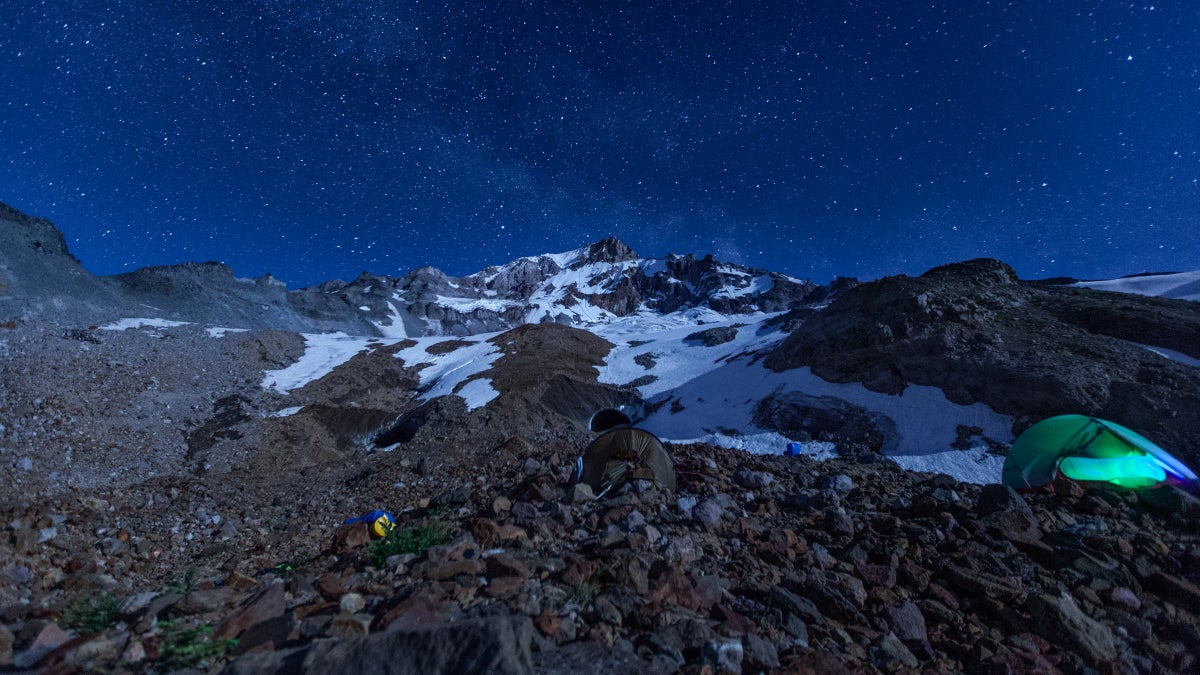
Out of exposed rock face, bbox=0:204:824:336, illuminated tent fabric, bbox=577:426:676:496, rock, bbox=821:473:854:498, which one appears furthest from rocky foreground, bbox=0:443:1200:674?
exposed rock face, bbox=0:204:824:336

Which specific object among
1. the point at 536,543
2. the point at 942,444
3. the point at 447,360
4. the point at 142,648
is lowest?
the point at 942,444

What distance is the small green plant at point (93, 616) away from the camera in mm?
3737

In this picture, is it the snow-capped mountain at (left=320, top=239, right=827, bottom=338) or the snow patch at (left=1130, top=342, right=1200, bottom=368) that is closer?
the snow patch at (left=1130, top=342, right=1200, bottom=368)

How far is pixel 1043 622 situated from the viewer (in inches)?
192

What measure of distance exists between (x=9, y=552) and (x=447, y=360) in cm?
3506

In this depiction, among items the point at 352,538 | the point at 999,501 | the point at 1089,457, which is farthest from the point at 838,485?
the point at 352,538

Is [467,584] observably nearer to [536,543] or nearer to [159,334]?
[536,543]

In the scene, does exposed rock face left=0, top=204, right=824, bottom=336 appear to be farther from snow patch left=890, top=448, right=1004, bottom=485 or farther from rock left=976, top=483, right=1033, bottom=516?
snow patch left=890, top=448, right=1004, bottom=485

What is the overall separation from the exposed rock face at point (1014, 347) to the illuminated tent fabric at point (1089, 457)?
9.20 m

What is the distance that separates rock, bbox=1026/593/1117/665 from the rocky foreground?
0.8 inches

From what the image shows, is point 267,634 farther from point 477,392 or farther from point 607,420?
point 477,392

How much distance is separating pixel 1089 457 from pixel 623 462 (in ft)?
35.9

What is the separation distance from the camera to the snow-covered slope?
39250mm

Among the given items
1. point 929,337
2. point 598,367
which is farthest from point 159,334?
point 929,337
